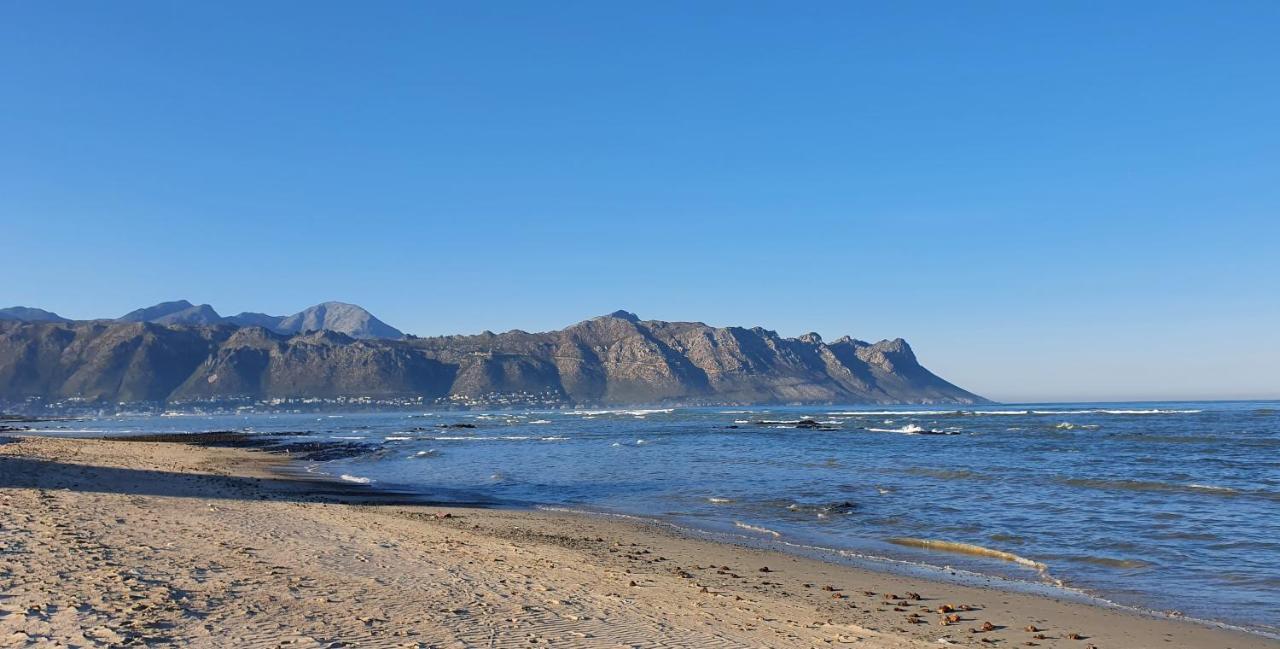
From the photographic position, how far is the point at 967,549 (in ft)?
52.7

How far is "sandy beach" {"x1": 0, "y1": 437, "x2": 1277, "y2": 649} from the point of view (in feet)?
A: 26.4

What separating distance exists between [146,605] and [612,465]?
3046 cm

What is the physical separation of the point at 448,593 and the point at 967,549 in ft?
35.5

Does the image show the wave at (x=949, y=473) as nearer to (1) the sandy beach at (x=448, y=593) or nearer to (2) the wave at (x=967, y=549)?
(2) the wave at (x=967, y=549)

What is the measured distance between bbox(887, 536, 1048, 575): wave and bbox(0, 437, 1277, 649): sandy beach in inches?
108

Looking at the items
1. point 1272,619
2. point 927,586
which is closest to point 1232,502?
point 1272,619

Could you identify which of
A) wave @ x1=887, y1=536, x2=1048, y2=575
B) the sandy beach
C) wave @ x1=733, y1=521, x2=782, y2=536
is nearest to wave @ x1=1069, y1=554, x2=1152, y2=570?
wave @ x1=887, y1=536, x2=1048, y2=575

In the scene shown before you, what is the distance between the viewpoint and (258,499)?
71.2 ft

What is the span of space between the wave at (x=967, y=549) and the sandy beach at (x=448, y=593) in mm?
2751

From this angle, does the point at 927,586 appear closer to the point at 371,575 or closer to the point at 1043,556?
the point at 1043,556

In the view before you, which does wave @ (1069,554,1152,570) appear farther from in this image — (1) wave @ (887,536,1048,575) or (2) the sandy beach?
(2) the sandy beach

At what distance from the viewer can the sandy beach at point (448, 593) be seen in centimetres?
804

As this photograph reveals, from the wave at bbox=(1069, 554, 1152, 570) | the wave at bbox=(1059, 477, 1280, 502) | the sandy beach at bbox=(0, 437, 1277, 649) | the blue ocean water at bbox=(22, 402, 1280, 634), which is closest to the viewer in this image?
the sandy beach at bbox=(0, 437, 1277, 649)

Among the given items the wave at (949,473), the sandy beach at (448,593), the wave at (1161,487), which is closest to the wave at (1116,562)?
the sandy beach at (448,593)
